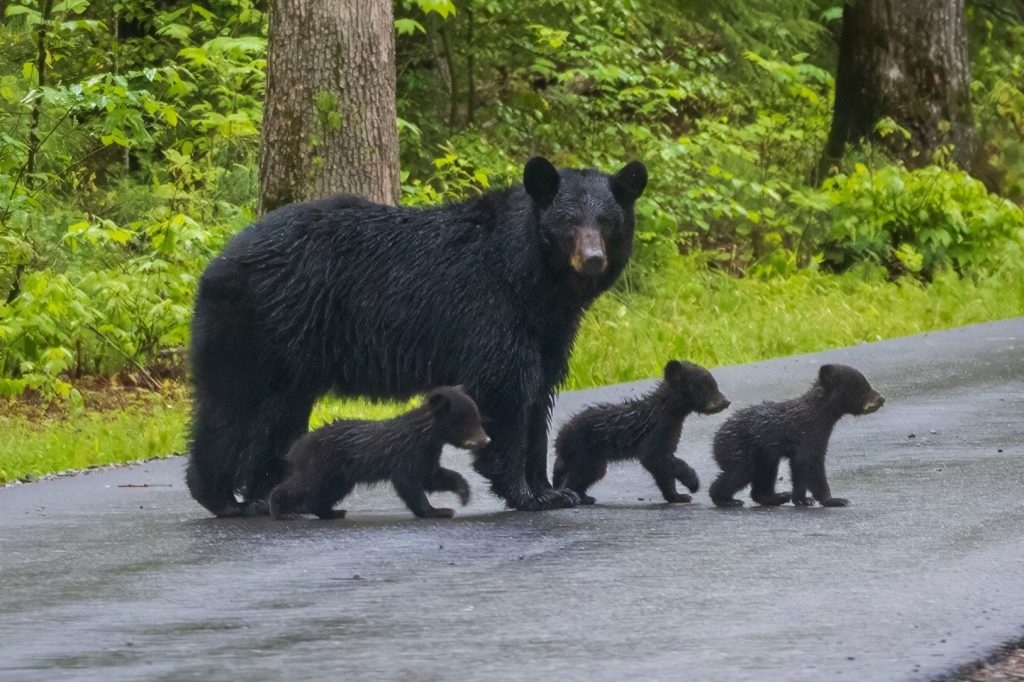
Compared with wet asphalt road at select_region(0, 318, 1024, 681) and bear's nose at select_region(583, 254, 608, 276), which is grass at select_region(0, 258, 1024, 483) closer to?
wet asphalt road at select_region(0, 318, 1024, 681)

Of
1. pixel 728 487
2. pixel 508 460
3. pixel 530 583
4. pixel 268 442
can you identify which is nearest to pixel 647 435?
pixel 728 487

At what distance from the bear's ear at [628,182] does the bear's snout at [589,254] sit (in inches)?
11.0

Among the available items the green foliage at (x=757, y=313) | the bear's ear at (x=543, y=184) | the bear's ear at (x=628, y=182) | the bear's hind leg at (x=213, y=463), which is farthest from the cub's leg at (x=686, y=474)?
the green foliage at (x=757, y=313)

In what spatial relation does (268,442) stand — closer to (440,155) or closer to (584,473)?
(584,473)

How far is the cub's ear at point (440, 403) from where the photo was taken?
7520 millimetres

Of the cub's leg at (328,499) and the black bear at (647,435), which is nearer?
the cub's leg at (328,499)

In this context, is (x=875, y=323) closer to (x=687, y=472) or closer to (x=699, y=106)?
(x=687, y=472)

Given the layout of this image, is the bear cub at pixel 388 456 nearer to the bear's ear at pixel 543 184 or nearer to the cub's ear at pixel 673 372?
the bear's ear at pixel 543 184

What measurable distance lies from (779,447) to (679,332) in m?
6.83

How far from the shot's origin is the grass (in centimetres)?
1048

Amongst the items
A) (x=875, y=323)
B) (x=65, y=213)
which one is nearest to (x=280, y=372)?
(x=65, y=213)

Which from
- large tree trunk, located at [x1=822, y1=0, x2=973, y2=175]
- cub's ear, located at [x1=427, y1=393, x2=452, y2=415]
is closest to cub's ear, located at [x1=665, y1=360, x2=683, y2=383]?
cub's ear, located at [x1=427, y1=393, x2=452, y2=415]

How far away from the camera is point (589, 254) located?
7746 mm

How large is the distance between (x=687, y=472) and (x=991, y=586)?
95.0 inches
